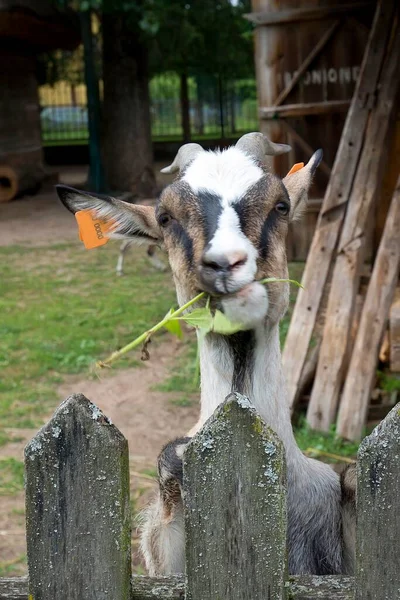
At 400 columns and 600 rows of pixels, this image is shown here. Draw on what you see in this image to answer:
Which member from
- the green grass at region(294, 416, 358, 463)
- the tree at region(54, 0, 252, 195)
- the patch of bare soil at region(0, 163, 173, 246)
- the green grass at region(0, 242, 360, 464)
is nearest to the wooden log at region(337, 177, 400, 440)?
the green grass at region(294, 416, 358, 463)

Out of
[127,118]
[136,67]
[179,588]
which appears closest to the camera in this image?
[179,588]

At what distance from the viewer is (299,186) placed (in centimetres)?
314

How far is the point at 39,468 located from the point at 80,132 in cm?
3216

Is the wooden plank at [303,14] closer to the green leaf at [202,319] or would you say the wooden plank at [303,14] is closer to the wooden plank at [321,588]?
the green leaf at [202,319]

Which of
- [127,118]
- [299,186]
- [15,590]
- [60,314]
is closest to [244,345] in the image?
[299,186]

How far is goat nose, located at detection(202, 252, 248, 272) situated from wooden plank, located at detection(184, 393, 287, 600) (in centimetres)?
61

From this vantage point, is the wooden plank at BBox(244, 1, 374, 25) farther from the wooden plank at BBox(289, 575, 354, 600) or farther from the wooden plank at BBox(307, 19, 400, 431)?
the wooden plank at BBox(289, 575, 354, 600)

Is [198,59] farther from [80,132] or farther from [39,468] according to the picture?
[39,468]

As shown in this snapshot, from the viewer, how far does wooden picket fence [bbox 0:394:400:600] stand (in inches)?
68.2

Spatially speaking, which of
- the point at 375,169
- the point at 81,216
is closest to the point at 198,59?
the point at 375,169

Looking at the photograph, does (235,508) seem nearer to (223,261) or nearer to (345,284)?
(223,261)

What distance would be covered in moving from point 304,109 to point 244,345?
6004mm

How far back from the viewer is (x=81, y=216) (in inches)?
115

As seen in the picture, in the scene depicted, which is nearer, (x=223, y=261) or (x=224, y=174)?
(x=223, y=261)
